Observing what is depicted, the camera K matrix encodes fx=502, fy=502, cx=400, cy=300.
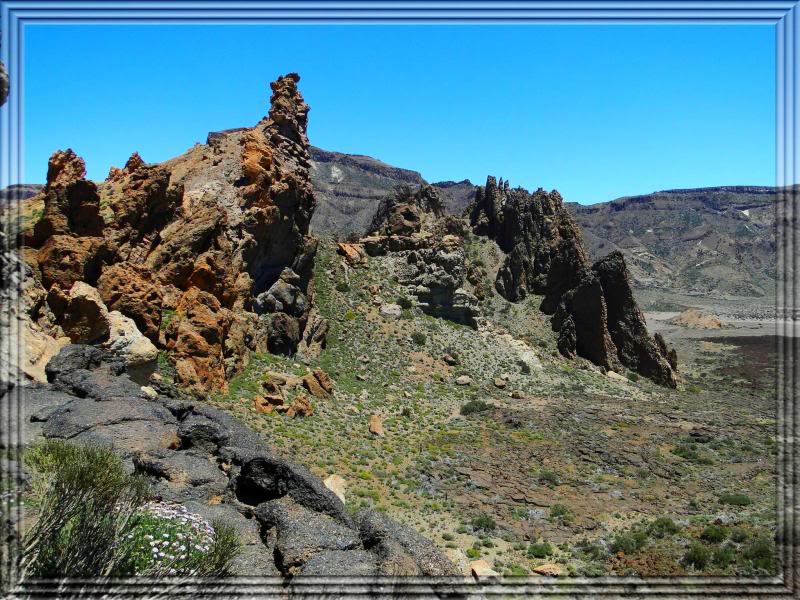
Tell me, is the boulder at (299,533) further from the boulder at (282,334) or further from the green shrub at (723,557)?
the boulder at (282,334)

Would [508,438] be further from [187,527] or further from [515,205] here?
[515,205]

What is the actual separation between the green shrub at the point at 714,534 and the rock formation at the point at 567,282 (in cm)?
3090

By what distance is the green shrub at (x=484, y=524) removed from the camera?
50.5ft

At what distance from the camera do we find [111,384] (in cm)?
1380

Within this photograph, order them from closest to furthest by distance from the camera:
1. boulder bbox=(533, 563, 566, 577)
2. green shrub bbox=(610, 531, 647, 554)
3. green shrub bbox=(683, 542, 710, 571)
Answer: green shrub bbox=(683, 542, 710, 571)
boulder bbox=(533, 563, 566, 577)
green shrub bbox=(610, 531, 647, 554)

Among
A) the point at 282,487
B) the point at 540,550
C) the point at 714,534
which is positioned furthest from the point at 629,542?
the point at 282,487

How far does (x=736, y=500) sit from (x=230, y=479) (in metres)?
17.0

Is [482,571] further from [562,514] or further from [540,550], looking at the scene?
[562,514]

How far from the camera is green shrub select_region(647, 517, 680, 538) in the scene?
14672 mm

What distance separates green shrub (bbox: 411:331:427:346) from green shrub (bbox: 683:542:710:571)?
25.8 meters

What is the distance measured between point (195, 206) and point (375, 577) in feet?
76.3

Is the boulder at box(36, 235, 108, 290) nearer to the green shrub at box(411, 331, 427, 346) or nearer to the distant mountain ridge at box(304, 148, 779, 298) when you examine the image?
the green shrub at box(411, 331, 427, 346)

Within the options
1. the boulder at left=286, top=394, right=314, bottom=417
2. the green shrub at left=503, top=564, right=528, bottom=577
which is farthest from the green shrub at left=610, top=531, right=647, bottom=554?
the boulder at left=286, top=394, right=314, bottom=417

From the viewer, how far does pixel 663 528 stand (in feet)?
48.9
